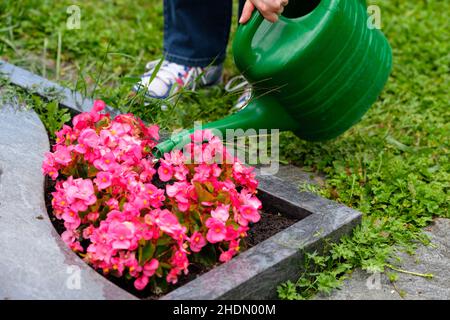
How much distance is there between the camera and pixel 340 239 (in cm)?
171

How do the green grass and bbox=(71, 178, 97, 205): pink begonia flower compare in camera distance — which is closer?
bbox=(71, 178, 97, 205): pink begonia flower

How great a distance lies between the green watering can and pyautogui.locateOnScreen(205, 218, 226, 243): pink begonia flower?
400 mm

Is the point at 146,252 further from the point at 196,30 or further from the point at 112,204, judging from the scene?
the point at 196,30

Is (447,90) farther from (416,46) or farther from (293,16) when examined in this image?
(293,16)

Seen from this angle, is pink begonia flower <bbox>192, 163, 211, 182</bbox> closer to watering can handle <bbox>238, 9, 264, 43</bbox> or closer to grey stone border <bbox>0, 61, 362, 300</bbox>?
grey stone border <bbox>0, 61, 362, 300</bbox>

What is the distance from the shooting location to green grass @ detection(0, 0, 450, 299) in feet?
6.08

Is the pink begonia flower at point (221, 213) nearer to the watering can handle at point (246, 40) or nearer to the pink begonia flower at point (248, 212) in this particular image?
the pink begonia flower at point (248, 212)

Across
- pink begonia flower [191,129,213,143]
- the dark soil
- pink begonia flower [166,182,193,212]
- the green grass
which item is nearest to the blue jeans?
Answer: the green grass

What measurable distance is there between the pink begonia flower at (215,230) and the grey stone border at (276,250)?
0.22 ft

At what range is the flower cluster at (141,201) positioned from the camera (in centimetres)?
142

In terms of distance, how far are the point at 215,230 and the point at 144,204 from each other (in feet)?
0.55

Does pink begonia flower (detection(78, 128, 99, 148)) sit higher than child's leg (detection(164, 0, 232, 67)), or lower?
lower

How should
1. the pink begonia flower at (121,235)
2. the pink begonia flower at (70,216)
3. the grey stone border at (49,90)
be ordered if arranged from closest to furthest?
the pink begonia flower at (121,235)
the pink begonia flower at (70,216)
the grey stone border at (49,90)

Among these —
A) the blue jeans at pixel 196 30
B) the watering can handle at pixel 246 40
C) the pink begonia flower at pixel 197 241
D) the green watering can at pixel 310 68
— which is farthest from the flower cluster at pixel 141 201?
the blue jeans at pixel 196 30
